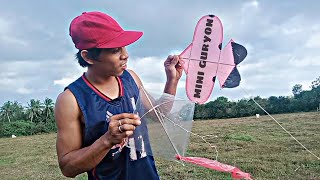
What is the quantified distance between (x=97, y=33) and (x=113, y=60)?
0.42ft

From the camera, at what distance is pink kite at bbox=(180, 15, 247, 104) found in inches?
69.7

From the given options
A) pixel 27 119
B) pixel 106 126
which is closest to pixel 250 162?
pixel 106 126

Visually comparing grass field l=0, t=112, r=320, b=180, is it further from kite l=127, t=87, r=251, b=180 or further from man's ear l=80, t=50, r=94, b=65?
man's ear l=80, t=50, r=94, b=65

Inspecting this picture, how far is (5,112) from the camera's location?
144ft

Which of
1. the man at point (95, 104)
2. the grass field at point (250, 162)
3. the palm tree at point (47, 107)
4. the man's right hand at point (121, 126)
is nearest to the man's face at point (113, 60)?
the man at point (95, 104)

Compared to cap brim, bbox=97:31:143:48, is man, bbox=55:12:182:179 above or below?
below

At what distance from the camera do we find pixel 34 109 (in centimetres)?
4278

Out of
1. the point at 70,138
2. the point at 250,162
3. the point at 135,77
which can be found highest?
the point at 135,77

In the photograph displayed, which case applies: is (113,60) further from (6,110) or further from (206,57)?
(6,110)

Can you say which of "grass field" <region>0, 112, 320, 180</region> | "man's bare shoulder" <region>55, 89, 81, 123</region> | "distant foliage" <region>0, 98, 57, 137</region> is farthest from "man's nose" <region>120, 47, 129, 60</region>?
"distant foliage" <region>0, 98, 57, 137</region>

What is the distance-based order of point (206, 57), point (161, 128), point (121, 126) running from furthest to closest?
1. point (206, 57)
2. point (161, 128)
3. point (121, 126)

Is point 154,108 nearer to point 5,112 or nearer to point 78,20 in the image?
point 78,20

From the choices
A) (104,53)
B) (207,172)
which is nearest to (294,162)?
(207,172)

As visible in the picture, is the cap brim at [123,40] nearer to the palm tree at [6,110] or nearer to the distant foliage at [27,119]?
the distant foliage at [27,119]
